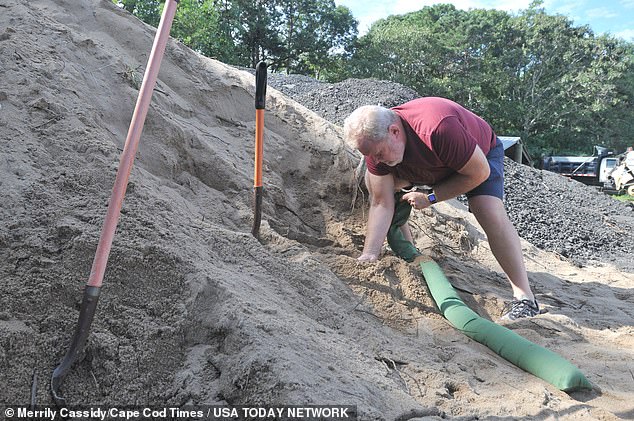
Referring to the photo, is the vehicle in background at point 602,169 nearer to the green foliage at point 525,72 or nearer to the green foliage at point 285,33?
the green foliage at point 525,72

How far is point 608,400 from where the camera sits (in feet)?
7.33

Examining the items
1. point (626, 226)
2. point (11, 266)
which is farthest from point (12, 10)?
point (626, 226)

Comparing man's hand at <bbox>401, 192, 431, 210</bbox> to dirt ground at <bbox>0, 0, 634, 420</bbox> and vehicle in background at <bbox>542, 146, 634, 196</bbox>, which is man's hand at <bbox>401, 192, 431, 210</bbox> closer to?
dirt ground at <bbox>0, 0, 634, 420</bbox>

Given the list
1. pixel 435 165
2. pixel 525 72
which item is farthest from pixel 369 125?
pixel 525 72

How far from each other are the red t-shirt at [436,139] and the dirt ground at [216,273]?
2.07ft

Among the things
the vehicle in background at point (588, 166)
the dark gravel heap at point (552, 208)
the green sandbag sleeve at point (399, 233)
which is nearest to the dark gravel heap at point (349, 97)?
the dark gravel heap at point (552, 208)

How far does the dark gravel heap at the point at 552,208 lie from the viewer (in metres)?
7.27

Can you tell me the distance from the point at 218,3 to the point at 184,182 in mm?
25426

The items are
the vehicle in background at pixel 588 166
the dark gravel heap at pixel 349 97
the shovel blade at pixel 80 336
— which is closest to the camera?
the shovel blade at pixel 80 336

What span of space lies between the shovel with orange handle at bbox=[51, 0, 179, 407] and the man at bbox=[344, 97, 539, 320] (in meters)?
1.33

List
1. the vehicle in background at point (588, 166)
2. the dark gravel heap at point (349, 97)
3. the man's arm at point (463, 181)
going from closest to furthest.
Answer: the man's arm at point (463, 181) → the dark gravel heap at point (349, 97) → the vehicle in background at point (588, 166)

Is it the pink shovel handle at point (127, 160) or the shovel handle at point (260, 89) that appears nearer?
the pink shovel handle at point (127, 160)

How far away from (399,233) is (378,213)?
0.33 metres

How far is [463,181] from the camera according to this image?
3258mm
